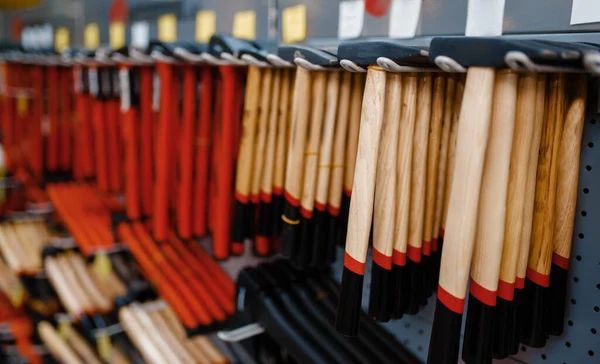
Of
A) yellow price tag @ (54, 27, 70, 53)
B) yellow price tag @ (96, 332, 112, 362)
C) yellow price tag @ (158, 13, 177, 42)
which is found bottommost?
yellow price tag @ (96, 332, 112, 362)

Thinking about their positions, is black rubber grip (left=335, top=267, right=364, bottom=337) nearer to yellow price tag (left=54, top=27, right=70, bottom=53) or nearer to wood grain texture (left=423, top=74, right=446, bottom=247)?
A: wood grain texture (left=423, top=74, right=446, bottom=247)

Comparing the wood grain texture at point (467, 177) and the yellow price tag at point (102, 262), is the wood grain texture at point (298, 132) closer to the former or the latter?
the wood grain texture at point (467, 177)

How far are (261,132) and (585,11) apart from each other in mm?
718

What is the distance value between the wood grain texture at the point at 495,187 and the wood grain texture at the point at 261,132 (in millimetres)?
598

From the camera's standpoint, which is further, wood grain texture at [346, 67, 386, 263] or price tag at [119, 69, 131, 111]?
price tag at [119, 69, 131, 111]

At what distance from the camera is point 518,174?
789mm

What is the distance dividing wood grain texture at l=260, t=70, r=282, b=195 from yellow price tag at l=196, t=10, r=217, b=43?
2.38 feet

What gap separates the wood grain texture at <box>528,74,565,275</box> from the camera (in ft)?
2.65

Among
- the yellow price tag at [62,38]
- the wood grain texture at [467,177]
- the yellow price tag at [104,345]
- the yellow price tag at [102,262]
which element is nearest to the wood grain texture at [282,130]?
the wood grain texture at [467,177]

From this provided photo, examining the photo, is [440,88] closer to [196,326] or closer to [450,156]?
[450,156]

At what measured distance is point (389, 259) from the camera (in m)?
0.90

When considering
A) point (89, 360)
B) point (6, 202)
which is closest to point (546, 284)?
point (89, 360)

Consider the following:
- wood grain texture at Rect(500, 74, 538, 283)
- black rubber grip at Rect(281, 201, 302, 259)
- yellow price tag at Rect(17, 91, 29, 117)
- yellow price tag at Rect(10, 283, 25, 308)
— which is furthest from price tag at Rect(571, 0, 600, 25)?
yellow price tag at Rect(10, 283, 25, 308)

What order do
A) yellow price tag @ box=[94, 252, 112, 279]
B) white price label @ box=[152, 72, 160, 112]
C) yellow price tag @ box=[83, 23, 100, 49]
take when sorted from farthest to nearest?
yellow price tag @ box=[83, 23, 100, 49] → yellow price tag @ box=[94, 252, 112, 279] → white price label @ box=[152, 72, 160, 112]
